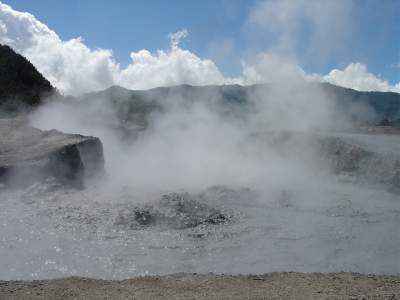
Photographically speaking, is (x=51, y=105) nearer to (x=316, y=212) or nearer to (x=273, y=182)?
(x=273, y=182)

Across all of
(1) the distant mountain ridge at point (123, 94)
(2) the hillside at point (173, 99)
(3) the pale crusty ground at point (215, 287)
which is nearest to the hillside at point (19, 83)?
(1) the distant mountain ridge at point (123, 94)

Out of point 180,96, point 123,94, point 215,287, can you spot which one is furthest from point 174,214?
point 123,94

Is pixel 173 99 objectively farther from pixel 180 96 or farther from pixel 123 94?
pixel 123 94

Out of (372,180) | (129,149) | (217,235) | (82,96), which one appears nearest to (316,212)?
(217,235)

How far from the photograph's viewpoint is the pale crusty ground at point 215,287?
550cm

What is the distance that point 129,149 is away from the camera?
1881 centimetres

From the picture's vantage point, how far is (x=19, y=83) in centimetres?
2156

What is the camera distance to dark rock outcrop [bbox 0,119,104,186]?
11766 mm

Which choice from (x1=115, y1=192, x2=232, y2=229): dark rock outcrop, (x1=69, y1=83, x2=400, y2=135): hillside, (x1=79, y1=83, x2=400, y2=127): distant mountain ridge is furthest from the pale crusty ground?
(x1=79, y1=83, x2=400, y2=127): distant mountain ridge

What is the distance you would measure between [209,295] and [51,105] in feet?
54.0

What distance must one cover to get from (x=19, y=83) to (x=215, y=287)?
60.4 feet

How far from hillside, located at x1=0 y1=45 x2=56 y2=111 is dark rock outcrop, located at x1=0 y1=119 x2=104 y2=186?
18.7 feet

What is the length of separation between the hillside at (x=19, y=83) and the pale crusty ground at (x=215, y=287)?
15377mm

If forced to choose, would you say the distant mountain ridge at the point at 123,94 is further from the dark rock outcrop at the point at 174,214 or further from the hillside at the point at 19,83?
the dark rock outcrop at the point at 174,214
